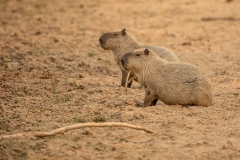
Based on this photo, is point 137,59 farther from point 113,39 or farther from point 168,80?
point 113,39

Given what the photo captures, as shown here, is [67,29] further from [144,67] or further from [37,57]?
[144,67]

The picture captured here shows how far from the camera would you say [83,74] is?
9.62 meters

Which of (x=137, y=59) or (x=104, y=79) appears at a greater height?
(x=137, y=59)

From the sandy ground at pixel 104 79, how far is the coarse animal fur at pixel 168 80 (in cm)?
15

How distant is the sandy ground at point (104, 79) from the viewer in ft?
19.2

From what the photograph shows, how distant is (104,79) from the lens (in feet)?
31.0

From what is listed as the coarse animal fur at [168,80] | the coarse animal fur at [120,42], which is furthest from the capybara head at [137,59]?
the coarse animal fur at [120,42]

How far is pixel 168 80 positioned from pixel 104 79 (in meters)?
2.05

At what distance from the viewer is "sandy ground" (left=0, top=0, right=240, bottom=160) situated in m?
5.85

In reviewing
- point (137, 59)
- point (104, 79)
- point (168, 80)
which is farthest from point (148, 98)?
point (104, 79)

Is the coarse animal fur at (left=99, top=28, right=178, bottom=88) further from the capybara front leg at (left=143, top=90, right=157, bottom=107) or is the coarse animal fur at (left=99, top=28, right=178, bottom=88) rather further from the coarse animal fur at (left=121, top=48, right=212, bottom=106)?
the capybara front leg at (left=143, top=90, right=157, bottom=107)

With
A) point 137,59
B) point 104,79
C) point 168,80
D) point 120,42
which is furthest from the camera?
point 104,79

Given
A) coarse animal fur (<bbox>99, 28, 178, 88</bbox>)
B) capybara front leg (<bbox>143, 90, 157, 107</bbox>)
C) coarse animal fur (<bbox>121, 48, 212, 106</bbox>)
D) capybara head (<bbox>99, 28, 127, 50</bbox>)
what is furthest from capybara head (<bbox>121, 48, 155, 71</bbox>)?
capybara head (<bbox>99, 28, 127, 50</bbox>)

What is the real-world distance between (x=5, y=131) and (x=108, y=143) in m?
1.23
